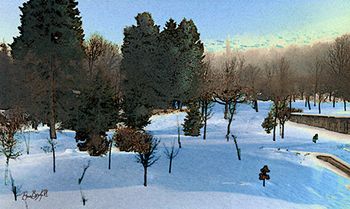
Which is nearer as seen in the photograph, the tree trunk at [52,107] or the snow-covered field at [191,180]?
the snow-covered field at [191,180]

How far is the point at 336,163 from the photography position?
101ft

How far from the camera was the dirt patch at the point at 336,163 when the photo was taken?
96.7ft

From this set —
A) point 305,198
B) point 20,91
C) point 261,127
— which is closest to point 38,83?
A: point 20,91

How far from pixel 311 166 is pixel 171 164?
39.8ft

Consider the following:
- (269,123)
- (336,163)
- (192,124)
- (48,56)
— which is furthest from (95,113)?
(269,123)

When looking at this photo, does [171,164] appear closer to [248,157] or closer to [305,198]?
[248,157]

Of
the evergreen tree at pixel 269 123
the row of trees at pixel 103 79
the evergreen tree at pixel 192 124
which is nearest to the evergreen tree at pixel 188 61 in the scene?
the row of trees at pixel 103 79

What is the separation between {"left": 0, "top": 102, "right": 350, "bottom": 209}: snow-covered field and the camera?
1966 centimetres

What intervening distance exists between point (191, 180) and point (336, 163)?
51.6 feet

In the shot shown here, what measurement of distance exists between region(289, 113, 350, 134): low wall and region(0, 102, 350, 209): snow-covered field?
1312cm

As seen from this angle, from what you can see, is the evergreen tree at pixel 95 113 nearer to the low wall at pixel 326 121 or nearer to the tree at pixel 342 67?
the low wall at pixel 326 121
